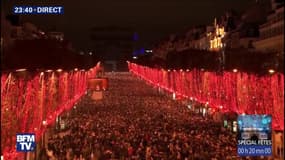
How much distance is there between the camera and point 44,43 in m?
87.2

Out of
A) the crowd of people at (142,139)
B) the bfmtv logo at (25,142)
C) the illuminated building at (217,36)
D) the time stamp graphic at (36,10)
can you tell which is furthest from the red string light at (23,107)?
the illuminated building at (217,36)

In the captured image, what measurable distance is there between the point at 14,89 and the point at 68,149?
4.00 metres

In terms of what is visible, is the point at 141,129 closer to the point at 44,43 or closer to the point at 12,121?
the point at 12,121

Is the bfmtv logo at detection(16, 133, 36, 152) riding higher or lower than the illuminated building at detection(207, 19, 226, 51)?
lower

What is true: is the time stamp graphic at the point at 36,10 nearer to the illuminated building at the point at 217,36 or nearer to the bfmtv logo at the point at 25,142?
the bfmtv logo at the point at 25,142

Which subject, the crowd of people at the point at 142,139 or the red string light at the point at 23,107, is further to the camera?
the crowd of people at the point at 142,139

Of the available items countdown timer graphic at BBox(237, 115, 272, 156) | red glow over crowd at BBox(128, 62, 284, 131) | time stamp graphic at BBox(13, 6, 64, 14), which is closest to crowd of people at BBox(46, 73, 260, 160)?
red glow over crowd at BBox(128, 62, 284, 131)

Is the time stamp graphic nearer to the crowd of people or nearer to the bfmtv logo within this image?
the bfmtv logo

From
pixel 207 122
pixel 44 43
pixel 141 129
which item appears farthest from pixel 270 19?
pixel 141 129

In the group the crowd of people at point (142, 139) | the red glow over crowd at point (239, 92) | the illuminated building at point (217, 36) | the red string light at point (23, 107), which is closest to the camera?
the red string light at point (23, 107)

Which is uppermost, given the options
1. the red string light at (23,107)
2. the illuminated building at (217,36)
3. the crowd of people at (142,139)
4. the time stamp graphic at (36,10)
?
the illuminated building at (217,36)

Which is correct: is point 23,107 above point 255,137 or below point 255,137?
above

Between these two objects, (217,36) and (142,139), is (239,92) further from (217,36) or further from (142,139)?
(217,36)

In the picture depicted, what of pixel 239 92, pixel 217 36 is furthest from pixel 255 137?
pixel 217 36
